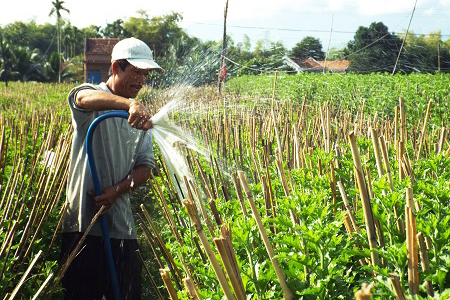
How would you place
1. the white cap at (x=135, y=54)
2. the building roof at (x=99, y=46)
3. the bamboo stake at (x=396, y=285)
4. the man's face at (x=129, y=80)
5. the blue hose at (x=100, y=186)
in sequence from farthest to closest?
the building roof at (x=99, y=46), the man's face at (x=129, y=80), the white cap at (x=135, y=54), the blue hose at (x=100, y=186), the bamboo stake at (x=396, y=285)

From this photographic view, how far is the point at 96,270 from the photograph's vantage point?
3244 millimetres

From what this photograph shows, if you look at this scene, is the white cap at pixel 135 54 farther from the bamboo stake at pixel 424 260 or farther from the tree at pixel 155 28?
the tree at pixel 155 28

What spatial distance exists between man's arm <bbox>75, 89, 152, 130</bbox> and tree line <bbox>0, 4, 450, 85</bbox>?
1.26 m

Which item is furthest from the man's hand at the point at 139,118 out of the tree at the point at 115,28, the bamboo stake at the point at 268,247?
the tree at the point at 115,28

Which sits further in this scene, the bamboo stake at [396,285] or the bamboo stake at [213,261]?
the bamboo stake at [213,261]

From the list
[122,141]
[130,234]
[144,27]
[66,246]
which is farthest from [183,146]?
[144,27]

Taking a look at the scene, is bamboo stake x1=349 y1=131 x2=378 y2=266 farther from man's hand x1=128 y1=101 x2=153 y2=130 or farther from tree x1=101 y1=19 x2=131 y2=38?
tree x1=101 y1=19 x2=131 y2=38

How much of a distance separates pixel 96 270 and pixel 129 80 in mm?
1214

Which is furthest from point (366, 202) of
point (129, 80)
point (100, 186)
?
point (129, 80)

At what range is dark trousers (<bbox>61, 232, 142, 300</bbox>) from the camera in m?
3.16

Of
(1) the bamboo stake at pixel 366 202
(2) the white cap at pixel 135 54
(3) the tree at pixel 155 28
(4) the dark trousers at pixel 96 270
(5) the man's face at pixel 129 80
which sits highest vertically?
(3) the tree at pixel 155 28

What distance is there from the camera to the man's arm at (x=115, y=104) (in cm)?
247

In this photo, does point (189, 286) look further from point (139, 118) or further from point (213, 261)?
point (139, 118)

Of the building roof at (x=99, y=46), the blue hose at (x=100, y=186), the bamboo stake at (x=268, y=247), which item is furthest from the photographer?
the building roof at (x=99, y=46)
